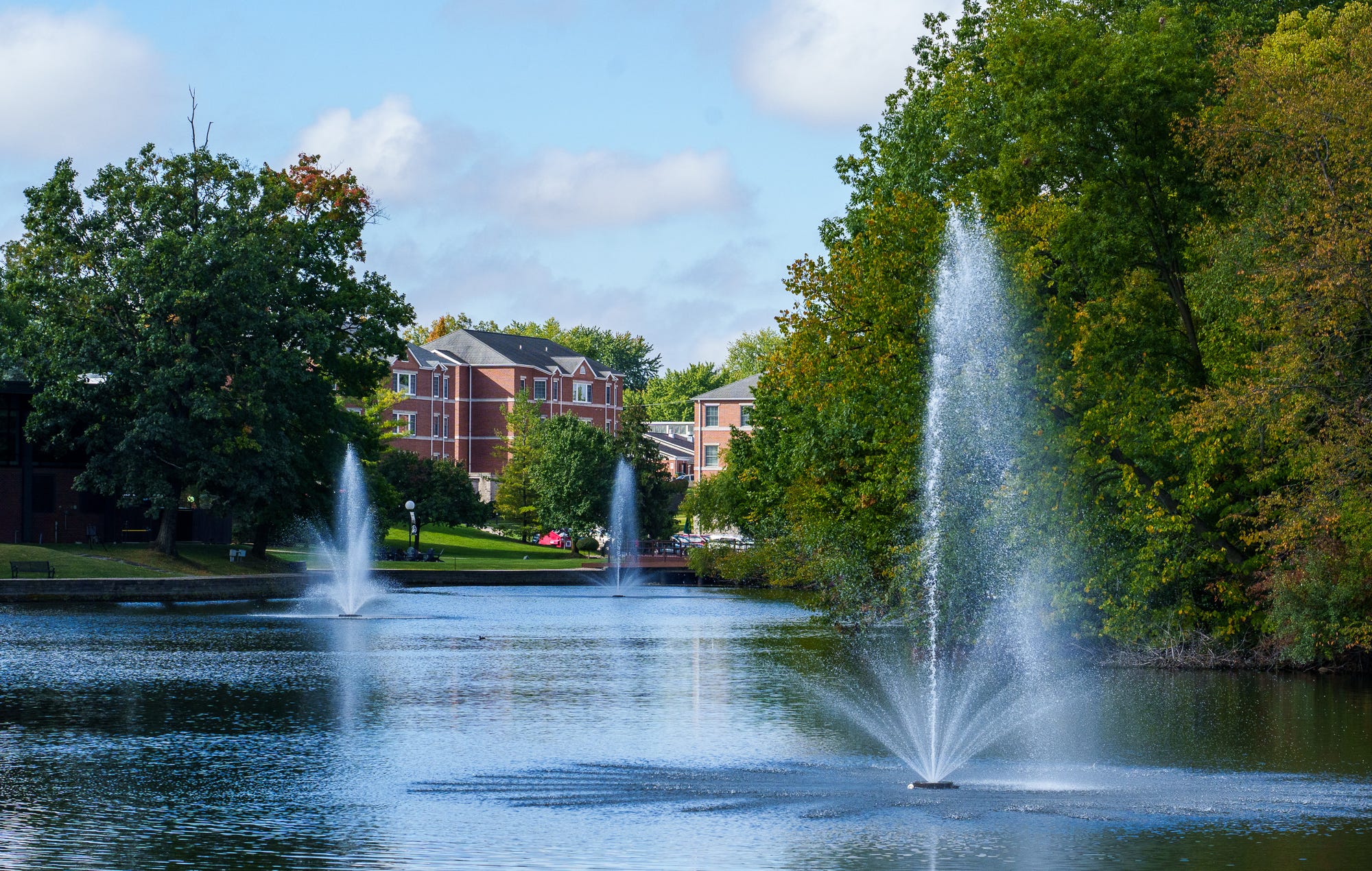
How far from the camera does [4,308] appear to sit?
70.8m

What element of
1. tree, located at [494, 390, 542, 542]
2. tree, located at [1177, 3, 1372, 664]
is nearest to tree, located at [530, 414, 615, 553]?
tree, located at [494, 390, 542, 542]

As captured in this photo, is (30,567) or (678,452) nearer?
(30,567)

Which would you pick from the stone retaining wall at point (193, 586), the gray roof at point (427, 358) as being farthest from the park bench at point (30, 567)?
the gray roof at point (427, 358)

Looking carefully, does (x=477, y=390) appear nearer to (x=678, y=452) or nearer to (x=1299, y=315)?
(x=678, y=452)

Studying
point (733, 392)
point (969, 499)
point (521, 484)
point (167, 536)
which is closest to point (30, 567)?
point (167, 536)

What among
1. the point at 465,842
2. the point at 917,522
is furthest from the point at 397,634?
the point at 465,842

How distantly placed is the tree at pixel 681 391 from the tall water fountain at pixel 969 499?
14323 cm

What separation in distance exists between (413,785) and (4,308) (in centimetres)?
5906

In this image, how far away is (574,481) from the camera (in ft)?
319

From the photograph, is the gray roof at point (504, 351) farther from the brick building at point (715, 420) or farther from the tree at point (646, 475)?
the tree at point (646, 475)

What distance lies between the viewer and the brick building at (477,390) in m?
125

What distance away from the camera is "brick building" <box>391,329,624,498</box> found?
12456cm

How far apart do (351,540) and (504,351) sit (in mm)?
70086

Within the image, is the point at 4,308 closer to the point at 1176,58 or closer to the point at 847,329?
the point at 847,329
